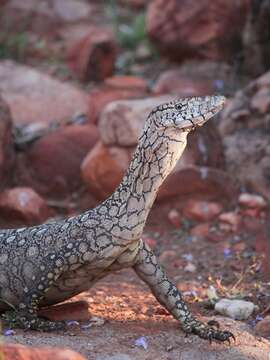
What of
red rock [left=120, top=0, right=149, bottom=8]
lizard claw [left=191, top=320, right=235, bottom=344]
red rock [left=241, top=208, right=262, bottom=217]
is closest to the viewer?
lizard claw [left=191, top=320, right=235, bottom=344]

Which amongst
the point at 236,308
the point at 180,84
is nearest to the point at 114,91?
the point at 180,84

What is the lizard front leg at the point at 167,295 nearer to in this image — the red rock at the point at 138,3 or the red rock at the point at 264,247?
the red rock at the point at 264,247

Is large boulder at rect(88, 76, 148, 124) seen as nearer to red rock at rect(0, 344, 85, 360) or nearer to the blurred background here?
the blurred background

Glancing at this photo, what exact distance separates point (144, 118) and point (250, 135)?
132 cm

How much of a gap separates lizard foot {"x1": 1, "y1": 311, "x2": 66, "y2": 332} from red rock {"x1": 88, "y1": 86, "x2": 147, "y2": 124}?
16.8 ft

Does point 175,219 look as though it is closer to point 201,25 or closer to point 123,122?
point 123,122

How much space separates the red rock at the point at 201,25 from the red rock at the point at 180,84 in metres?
0.56

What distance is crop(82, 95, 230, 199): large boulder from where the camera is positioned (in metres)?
9.36

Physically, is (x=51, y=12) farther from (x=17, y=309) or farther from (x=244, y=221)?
(x=17, y=309)

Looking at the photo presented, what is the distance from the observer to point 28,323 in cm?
619

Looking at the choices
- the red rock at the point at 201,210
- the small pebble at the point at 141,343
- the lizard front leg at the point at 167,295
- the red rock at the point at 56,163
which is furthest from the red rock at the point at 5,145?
the small pebble at the point at 141,343

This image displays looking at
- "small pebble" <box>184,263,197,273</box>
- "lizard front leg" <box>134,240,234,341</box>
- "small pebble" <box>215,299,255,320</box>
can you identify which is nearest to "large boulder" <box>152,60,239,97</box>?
"small pebble" <box>184,263,197,273</box>

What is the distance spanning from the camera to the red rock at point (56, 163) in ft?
34.3

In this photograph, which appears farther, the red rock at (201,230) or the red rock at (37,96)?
the red rock at (37,96)
